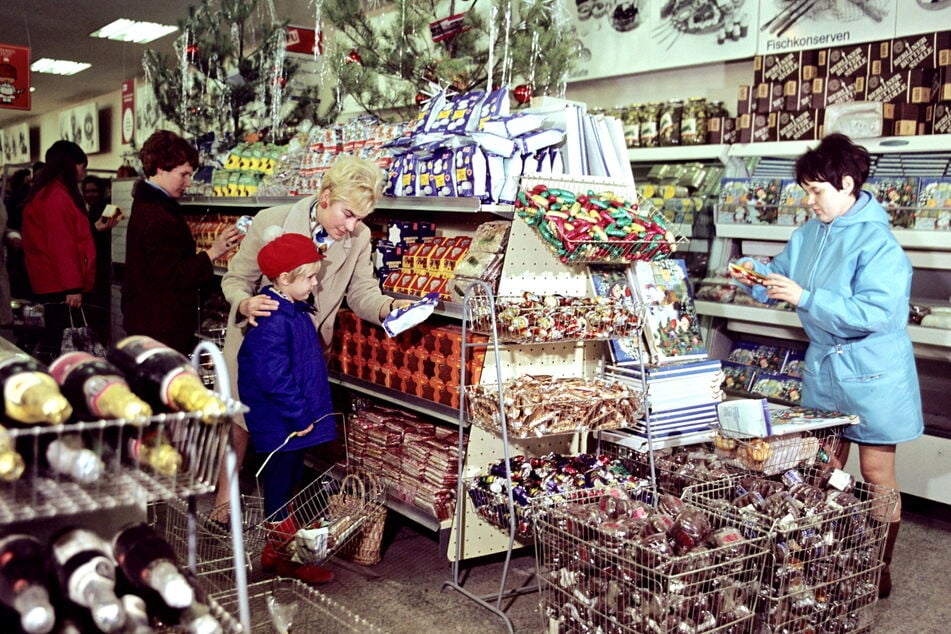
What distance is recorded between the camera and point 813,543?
2.97 meters

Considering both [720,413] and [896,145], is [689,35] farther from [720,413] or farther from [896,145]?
[720,413]

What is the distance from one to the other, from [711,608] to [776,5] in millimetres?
4674

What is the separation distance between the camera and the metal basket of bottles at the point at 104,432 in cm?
146

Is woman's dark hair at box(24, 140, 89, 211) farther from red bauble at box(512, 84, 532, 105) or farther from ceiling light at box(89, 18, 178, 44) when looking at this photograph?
ceiling light at box(89, 18, 178, 44)

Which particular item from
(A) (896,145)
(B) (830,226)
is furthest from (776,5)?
(B) (830,226)

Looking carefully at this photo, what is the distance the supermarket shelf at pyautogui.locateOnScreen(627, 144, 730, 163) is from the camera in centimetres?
561

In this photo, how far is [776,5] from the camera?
6004mm

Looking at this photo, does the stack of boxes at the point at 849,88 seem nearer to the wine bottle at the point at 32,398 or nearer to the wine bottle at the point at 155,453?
the wine bottle at the point at 155,453

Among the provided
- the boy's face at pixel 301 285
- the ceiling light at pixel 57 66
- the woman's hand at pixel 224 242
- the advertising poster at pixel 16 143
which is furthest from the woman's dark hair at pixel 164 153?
the advertising poster at pixel 16 143

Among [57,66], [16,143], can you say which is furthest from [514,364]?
[16,143]

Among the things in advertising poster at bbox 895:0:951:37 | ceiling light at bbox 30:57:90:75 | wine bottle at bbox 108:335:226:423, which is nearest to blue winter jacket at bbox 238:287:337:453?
wine bottle at bbox 108:335:226:423

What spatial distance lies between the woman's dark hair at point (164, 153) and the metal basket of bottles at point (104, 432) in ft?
10.5

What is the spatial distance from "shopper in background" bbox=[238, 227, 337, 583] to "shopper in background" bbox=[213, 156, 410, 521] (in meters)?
0.11

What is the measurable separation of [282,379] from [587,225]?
4.41 ft
